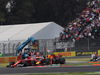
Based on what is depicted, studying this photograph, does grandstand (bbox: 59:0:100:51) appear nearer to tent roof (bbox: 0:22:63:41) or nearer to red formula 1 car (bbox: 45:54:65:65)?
tent roof (bbox: 0:22:63:41)

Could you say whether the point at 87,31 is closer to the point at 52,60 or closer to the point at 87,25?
the point at 87,25

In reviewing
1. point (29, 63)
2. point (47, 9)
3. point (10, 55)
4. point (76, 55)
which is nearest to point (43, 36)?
point (76, 55)

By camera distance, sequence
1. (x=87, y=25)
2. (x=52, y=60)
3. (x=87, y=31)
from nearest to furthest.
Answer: (x=52, y=60) < (x=87, y=31) < (x=87, y=25)

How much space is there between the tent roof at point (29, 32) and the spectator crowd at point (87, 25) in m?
3.70

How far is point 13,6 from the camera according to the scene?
69438 millimetres

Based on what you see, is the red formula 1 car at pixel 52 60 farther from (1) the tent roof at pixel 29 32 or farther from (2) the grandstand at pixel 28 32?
(1) the tent roof at pixel 29 32

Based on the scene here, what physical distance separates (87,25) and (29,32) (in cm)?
805

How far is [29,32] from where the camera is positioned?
4334 cm

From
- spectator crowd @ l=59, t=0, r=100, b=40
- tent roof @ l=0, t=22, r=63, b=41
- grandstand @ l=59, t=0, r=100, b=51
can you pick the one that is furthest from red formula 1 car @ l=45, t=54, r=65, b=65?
tent roof @ l=0, t=22, r=63, b=41

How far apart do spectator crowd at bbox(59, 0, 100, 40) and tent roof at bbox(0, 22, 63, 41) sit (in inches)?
146

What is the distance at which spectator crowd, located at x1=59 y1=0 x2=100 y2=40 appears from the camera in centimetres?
3841

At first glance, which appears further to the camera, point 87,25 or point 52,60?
point 87,25

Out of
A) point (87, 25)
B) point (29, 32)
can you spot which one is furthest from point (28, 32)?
point (87, 25)

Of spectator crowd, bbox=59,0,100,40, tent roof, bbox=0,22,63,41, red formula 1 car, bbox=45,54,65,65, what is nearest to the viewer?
red formula 1 car, bbox=45,54,65,65
